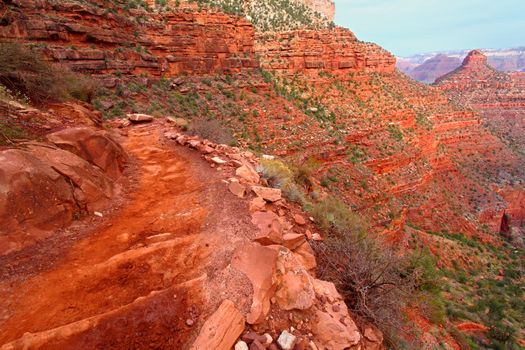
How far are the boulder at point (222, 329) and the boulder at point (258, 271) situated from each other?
15 centimetres

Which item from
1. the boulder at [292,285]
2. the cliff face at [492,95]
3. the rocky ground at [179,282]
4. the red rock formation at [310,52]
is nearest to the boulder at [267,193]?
the rocky ground at [179,282]

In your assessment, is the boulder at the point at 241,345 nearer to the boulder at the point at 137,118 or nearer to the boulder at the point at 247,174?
the boulder at the point at 247,174

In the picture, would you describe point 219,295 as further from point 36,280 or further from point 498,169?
point 498,169

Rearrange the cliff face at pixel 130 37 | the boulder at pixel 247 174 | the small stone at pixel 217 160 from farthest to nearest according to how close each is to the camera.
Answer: the cliff face at pixel 130 37 < the small stone at pixel 217 160 < the boulder at pixel 247 174

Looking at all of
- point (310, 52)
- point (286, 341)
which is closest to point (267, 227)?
point (286, 341)

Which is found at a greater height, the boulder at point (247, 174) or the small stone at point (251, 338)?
the boulder at point (247, 174)

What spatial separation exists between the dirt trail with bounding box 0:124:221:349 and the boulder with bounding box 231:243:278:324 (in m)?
0.47

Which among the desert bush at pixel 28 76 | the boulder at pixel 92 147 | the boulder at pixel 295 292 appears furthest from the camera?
the desert bush at pixel 28 76

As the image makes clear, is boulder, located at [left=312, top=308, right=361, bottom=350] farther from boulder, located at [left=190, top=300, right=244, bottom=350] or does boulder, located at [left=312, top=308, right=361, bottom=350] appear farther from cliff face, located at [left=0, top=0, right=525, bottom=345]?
Answer: cliff face, located at [left=0, top=0, right=525, bottom=345]

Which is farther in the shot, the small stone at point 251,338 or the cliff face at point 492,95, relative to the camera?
the cliff face at point 492,95

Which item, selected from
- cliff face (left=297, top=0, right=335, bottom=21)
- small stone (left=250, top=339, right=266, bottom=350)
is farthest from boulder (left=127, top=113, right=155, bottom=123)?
cliff face (left=297, top=0, right=335, bottom=21)

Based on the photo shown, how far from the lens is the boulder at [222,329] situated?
2.61m

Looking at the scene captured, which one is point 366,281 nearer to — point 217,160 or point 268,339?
point 268,339

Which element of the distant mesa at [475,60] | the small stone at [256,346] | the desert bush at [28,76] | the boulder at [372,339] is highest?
the distant mesa at [475,60]
